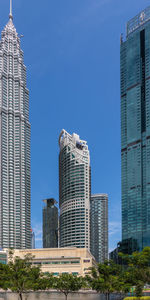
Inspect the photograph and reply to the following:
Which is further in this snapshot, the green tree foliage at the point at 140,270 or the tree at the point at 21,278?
the tree at the point at 21,278

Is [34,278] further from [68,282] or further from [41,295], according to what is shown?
[41,295]

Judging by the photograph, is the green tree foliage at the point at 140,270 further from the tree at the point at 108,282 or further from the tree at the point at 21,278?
the tree at the point at 21,278

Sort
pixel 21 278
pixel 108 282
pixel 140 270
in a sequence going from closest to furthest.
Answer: pixel 140 270 < pixel 21 278 < pixel 108 282

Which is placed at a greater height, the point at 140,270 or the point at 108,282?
the point at 140,270

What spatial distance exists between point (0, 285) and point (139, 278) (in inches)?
1770

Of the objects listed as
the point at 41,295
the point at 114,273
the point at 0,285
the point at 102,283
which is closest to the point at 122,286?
the point at 102,283

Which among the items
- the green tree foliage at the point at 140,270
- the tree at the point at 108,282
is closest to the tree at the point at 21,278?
the tree at the point at 108,282

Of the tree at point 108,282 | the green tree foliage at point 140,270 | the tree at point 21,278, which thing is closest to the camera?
the green tree foliage at point 140,270

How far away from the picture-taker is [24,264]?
374 feet

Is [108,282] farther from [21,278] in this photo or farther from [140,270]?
[140,270]

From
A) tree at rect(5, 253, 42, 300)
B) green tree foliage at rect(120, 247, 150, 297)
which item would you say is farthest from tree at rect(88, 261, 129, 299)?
green tree foliage at rect(120, 247, 150, 297)

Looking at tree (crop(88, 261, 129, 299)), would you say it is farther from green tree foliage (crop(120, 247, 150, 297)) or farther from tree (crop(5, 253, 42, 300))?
green tree foliage (crop(120, 247, 150, 297))

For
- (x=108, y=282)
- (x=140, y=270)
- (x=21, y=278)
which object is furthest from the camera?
(x=108, y=282)

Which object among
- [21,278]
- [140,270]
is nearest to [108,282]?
[21,278]
